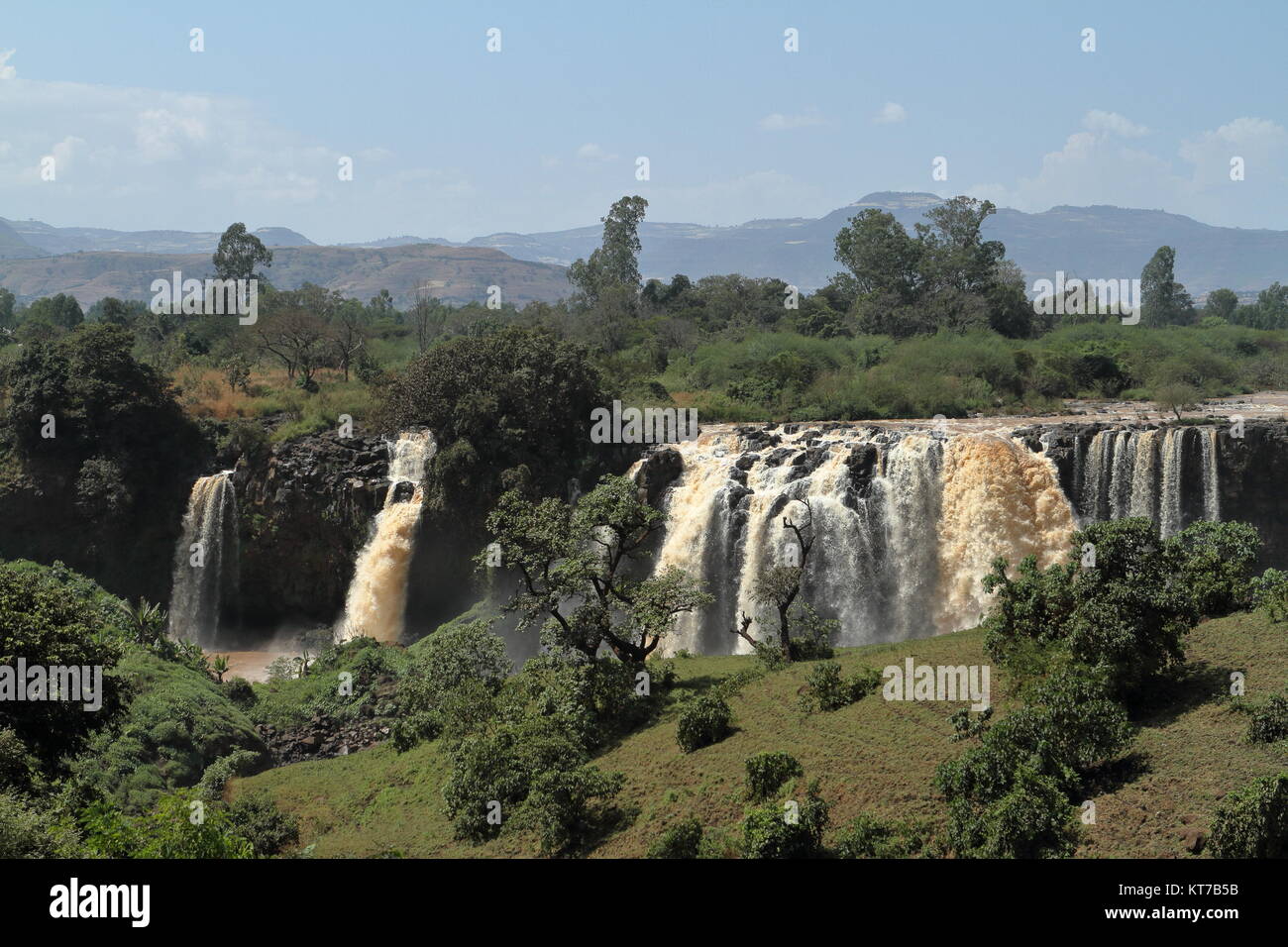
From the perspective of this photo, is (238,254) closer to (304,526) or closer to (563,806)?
(304,526)

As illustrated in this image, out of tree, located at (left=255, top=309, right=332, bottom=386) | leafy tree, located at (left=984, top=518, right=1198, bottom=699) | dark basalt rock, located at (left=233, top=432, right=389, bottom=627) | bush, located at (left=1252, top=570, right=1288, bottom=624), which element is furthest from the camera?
tree, located at (left=255, top=309, right=332, bottom=386)

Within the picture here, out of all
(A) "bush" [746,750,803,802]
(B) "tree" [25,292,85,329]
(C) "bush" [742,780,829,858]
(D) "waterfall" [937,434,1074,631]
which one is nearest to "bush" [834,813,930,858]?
(C) "bush" [742,780,829,858]

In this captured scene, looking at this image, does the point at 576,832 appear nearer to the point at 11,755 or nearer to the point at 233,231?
the point at 11,755

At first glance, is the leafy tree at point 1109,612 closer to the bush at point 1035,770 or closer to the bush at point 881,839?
the bush at point 1035,770

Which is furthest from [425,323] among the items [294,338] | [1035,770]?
[1035,770]

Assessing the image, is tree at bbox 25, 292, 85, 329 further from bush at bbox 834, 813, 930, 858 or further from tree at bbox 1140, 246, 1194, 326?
bush at bbox 834, 813, 930, 858

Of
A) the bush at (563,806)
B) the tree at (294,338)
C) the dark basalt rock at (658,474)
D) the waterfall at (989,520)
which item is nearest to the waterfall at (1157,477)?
the waterfall at (989,520)
